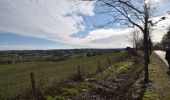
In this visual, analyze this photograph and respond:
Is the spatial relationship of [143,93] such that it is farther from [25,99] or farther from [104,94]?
[25,99]

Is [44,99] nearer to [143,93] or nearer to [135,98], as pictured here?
[135,98]

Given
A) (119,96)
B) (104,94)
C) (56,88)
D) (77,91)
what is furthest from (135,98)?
(56,88)

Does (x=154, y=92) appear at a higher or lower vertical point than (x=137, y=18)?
lower

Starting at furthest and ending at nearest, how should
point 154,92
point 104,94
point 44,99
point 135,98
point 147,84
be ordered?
point 147,84 → point 154,92 → point 104,94 → point 135,98 → point 44,99

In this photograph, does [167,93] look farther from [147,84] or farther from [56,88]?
[56,88]

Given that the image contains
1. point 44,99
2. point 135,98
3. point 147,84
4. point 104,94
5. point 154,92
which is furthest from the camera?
point 147,84

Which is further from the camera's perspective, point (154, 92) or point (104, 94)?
point (154, 92)

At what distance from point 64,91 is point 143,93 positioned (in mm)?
3822

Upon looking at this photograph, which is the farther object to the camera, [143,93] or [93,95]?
[143,93]

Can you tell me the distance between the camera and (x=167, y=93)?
45.1 feet

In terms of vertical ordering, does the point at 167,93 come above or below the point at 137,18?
below

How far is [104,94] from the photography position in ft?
44.3

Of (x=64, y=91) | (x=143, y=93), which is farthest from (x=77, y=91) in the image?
(x=143, y=93)

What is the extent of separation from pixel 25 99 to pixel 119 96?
396 centimetres
